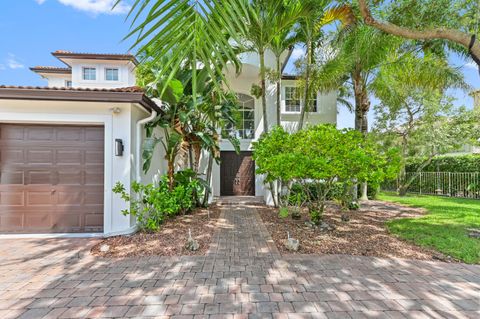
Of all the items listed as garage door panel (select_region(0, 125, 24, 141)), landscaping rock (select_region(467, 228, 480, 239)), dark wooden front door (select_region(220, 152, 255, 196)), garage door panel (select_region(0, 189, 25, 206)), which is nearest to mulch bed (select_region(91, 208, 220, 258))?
garage door panel (select_region(0, 189, 25, 206))

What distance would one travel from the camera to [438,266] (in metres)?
5.20

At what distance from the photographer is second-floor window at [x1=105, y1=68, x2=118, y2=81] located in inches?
816

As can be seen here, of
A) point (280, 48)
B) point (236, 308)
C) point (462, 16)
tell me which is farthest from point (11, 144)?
point (462, 16)

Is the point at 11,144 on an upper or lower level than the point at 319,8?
lower

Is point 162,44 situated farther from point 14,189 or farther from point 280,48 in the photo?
point 280,48

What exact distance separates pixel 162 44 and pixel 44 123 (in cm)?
775

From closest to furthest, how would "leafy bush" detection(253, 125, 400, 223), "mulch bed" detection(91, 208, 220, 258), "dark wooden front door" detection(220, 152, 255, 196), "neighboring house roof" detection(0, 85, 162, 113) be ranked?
"mulch bed" detection(91, 208, 220, 258)
"neighboring house roof" detection(0, 85, 162, 113)
"leafy bush" detection(253, 125, 400, 223)
"dark wooden front door" detection(220, 152, 255, 196)

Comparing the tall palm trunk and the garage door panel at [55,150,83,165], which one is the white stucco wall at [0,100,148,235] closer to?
the garage door panel at [55,150,83,165]

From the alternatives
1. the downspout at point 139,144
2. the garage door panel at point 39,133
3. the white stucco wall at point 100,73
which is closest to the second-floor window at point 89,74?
the white stucco wall at point 100,73

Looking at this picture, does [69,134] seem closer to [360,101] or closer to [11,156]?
[11,156]

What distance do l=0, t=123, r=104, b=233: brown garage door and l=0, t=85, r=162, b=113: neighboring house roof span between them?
922 mm

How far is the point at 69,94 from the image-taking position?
21.6ft

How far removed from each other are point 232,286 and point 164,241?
291 cm

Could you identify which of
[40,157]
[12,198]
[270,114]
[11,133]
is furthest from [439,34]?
[12,198]
